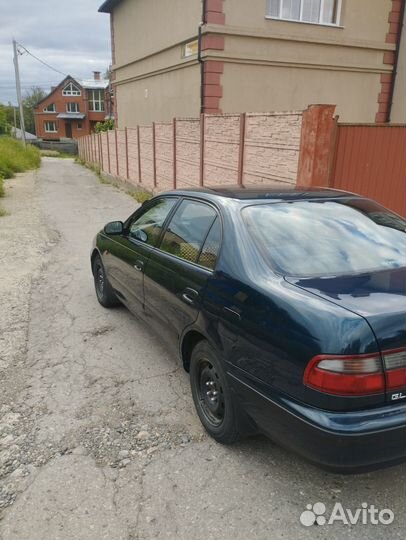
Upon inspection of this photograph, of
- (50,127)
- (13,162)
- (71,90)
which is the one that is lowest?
(13,162)

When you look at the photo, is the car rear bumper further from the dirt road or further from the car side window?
the car side window

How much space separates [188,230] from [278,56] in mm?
11202

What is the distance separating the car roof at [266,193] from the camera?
3.13 m

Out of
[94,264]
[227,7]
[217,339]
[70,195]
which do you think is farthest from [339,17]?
[217,339]

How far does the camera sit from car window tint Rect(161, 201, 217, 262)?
3092mm

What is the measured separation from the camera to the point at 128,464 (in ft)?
8.76

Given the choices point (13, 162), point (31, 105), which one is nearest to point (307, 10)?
point (13, 162)

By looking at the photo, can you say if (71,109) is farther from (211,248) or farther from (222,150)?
(211,248)

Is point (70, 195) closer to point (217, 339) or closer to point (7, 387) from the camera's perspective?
point (7, 387)

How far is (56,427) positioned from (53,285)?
3406 mm

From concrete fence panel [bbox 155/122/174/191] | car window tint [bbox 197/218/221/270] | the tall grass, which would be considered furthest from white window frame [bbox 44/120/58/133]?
car window tint [bbox 197/218/221/270]

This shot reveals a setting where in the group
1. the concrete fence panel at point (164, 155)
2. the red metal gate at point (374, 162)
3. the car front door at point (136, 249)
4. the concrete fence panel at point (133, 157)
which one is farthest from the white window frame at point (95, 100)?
the car front door at point (136, 249)

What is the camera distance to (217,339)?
2.60 metres

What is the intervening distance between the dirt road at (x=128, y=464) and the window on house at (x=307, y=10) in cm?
1140
